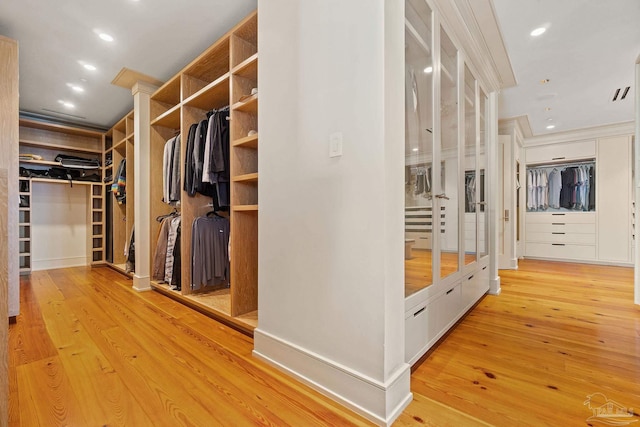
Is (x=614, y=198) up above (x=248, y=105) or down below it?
below

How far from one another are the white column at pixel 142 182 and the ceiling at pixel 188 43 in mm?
315

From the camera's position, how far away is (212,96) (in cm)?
249

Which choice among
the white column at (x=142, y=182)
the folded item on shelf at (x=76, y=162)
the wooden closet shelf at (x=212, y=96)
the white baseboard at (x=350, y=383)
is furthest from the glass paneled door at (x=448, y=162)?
the folded item on shelf at (x=76, y=162)

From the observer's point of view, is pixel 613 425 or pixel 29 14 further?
pixel 29 14

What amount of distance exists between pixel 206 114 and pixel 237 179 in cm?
125

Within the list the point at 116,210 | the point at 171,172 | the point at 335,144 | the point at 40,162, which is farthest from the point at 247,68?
the point at 40,162

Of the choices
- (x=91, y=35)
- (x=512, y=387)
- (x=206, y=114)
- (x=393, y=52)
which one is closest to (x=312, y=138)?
(x=393, y=52)

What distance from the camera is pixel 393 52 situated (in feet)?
3.68

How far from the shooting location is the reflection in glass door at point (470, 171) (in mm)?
2195

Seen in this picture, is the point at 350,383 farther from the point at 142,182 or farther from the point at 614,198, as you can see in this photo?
the point at 614,198

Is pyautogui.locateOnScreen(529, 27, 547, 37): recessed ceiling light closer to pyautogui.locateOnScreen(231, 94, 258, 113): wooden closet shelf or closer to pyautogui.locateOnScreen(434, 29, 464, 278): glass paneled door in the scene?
pyautogui.locateOnScreen(434, 29, 464, 278): glass paneled door

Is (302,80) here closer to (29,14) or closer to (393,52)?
(393,52)

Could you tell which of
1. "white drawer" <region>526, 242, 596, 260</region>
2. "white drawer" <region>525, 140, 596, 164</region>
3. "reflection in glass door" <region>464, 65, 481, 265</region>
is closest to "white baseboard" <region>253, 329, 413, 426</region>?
"reflection in glass door" <region>464, 65, 481, 265</region>

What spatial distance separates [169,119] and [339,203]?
2.68m
